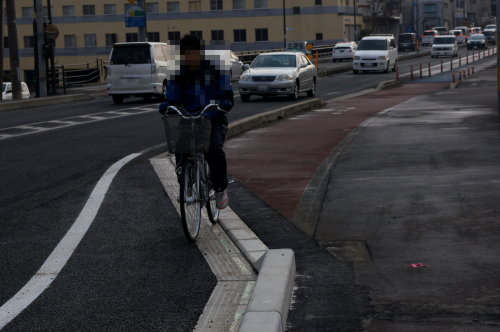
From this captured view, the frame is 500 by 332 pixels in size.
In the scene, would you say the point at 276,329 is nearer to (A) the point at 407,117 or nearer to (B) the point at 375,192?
(B) the point at 375,192

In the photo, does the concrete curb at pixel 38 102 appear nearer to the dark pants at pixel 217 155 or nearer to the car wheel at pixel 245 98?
the car wheel at pixel 245 98

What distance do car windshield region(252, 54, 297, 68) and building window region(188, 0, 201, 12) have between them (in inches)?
2866

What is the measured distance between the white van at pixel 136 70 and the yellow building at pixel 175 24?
236 feet

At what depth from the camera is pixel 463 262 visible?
22.4 ft

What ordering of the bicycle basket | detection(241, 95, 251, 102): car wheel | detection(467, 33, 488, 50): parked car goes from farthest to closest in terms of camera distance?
detection(467, 33, 488, 50): parked car → detection(241, 95, 251, 102): car wheel → the bicycle basket

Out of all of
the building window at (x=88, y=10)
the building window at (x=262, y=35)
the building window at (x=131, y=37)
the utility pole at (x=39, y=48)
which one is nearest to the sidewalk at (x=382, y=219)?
the utility pole at (x=39, y=48)

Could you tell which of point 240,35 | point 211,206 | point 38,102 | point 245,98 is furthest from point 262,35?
point 211,206

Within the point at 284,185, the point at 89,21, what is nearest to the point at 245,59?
the point at 89,21

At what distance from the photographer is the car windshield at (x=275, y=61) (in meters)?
31.7

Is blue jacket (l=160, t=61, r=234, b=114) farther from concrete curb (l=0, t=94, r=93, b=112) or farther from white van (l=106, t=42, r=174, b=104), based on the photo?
concrete curb (l=0, t=94, r=93, b=112)

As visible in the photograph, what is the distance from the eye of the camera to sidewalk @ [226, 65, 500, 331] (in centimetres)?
571

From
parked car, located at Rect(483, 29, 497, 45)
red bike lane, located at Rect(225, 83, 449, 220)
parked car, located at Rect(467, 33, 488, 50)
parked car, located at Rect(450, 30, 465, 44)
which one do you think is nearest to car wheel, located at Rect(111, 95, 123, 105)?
red bike lane, located at Rect(225, 83, 449, 220)

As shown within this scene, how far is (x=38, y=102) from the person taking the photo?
3212 centimetres

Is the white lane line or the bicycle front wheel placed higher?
the bicycle front wheel
